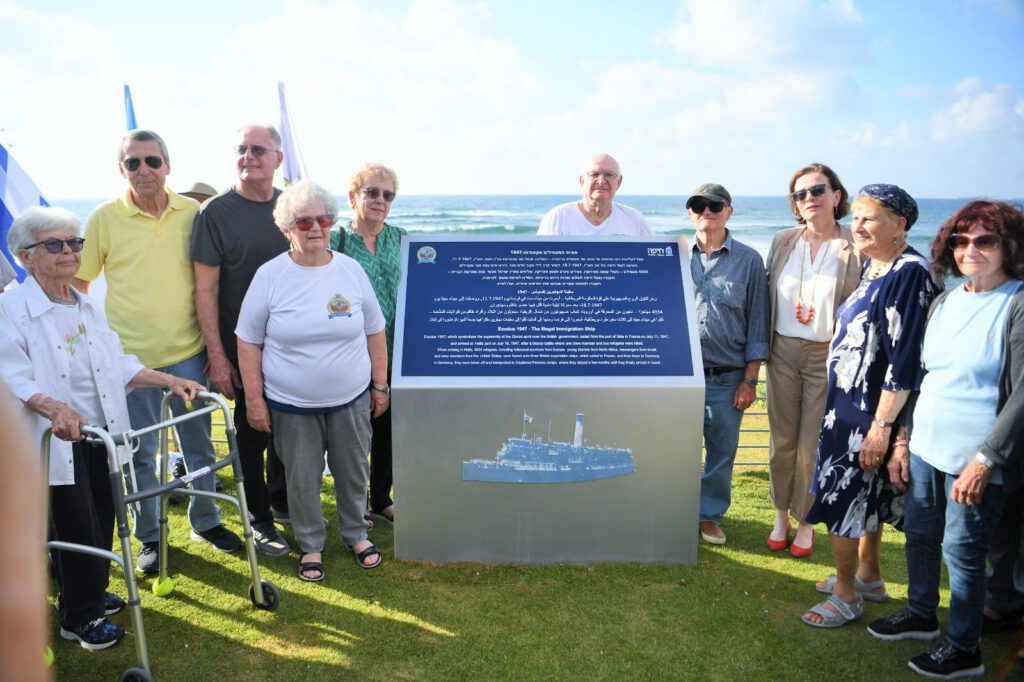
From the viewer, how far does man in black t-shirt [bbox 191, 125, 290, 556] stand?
4352 millimetres

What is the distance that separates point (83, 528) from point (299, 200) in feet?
6.13

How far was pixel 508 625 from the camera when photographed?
3805 mm

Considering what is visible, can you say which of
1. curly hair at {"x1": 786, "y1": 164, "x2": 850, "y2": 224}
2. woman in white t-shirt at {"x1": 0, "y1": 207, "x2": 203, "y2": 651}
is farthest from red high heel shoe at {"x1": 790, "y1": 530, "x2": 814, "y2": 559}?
woman in white t-shirt at {"x1": 0, "y1": 207, "x2": 203, "y2": 651}

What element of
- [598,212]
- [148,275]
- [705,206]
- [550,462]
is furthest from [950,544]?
[148,275]

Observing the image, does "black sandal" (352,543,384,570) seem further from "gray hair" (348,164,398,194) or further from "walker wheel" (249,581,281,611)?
"gray hair" (348,164,398,194)

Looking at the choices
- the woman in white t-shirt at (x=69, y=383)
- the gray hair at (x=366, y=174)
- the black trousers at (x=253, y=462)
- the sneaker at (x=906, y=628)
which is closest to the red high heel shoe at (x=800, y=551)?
the sneaker at (x=906, y=628)

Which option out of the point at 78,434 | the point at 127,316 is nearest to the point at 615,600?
the point at 78,434

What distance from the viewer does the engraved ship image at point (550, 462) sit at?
4.25m

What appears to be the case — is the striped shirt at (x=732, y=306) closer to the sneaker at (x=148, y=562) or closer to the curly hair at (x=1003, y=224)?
the curly hair at (x=1003, y=224)

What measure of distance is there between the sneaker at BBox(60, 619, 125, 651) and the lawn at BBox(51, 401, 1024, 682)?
0.15ft

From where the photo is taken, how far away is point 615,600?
4043 mm

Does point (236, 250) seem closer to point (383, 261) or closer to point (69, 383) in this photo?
point (383, 261)

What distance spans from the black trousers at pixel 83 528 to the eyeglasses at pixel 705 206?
3502 mm

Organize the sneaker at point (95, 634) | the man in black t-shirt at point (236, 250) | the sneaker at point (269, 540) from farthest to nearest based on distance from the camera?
1. the sneaker at point (269, 540)
2. the man in black t-shirt at point (236, 250)
3. the sneaker at point (95, 634)
